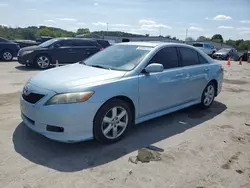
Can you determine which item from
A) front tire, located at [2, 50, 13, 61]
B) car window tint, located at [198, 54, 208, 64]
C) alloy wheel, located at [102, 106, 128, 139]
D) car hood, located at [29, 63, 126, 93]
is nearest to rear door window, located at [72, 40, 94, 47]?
front tire, located at [2, 50, 13, 61]

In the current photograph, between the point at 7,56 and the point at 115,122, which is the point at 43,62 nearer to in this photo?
the point at 7,56

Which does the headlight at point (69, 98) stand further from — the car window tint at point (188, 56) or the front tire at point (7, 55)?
the front tire at point (7, 55)

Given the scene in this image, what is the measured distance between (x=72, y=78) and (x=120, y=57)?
1.18m

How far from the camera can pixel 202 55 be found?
6.08m

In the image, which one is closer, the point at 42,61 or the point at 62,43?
the point at 42,61

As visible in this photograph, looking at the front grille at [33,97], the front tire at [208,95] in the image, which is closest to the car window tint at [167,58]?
the front tire at [208,95]

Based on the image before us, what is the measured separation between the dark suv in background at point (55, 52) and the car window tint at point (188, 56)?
8.52 metres

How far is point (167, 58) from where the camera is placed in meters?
5.03

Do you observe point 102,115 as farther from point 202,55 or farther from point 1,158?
point 202,55

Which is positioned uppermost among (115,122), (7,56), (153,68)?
(153,68)

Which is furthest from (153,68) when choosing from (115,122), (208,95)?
(208,95)

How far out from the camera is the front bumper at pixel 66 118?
3535mm

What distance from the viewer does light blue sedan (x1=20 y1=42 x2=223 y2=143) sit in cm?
360

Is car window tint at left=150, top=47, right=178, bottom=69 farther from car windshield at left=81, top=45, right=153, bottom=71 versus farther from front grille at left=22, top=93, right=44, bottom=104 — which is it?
front grille at left=22, top=93, right=44, bottom=104
